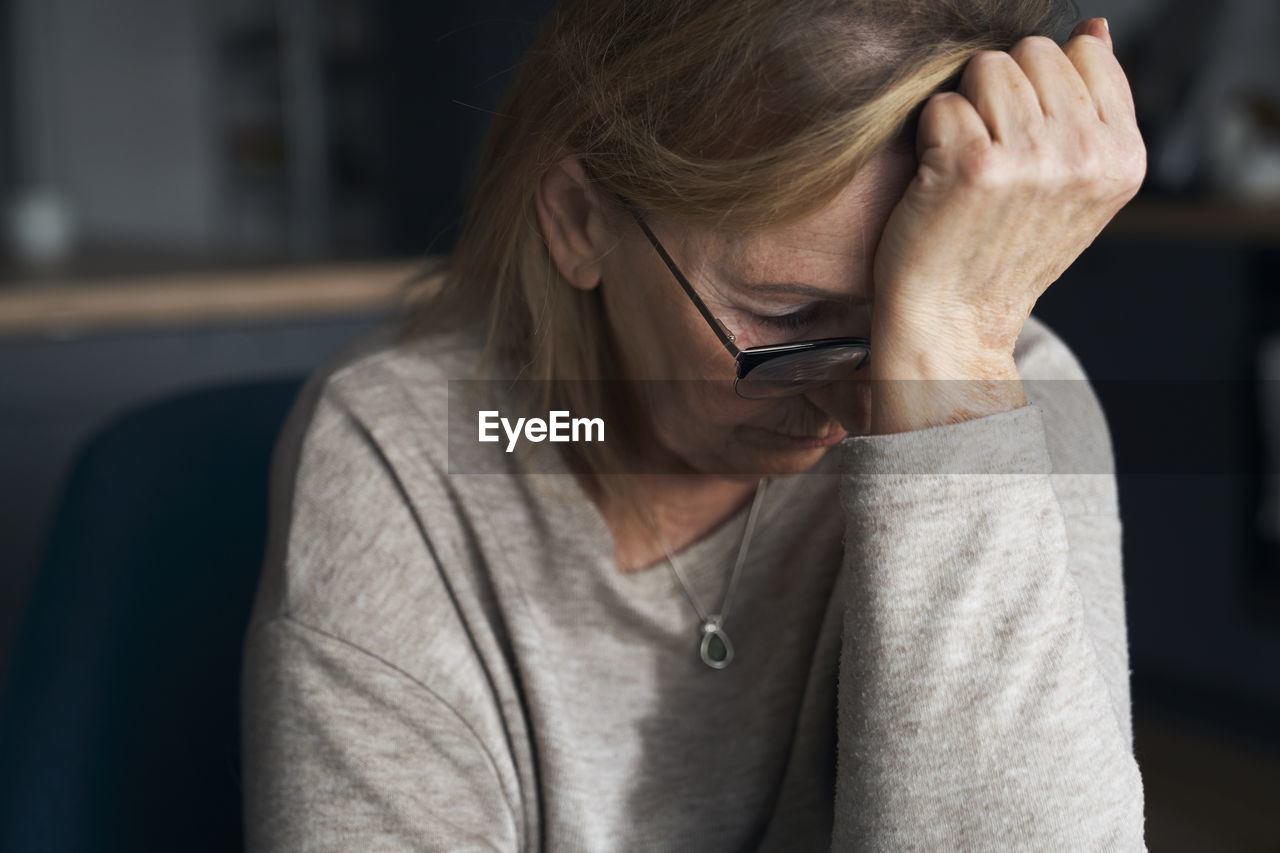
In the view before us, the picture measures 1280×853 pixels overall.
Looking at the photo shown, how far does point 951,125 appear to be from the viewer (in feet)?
2.19

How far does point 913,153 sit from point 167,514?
2.38 ft

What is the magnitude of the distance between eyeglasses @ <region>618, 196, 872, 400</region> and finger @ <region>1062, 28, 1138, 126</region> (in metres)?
0.20

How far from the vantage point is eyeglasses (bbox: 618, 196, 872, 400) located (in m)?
0.73

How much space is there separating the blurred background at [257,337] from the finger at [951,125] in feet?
1.17

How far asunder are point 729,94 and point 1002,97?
16cm

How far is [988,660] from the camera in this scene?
71 centimetres

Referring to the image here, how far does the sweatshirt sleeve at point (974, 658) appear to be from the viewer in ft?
2.30

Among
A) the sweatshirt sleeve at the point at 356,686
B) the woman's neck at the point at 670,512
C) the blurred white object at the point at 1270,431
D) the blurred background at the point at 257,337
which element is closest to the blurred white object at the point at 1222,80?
the blurred background at the point at 257,337

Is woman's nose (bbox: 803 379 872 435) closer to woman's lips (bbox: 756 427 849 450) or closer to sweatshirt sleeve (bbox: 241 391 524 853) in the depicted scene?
woman's lips (bbox: 756 427 849 450)

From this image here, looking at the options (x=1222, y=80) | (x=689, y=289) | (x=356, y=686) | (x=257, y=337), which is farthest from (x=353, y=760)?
(x=1222, y=80)

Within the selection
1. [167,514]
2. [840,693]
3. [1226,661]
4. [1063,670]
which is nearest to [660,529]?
[840,693]

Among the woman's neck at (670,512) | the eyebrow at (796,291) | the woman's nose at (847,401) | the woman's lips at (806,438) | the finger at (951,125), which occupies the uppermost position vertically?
the finger at (951,125)

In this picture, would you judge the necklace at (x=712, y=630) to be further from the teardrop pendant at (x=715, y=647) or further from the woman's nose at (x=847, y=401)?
the woman's nose at (x=847, y=401)

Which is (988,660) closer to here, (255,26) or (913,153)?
(913,153)
